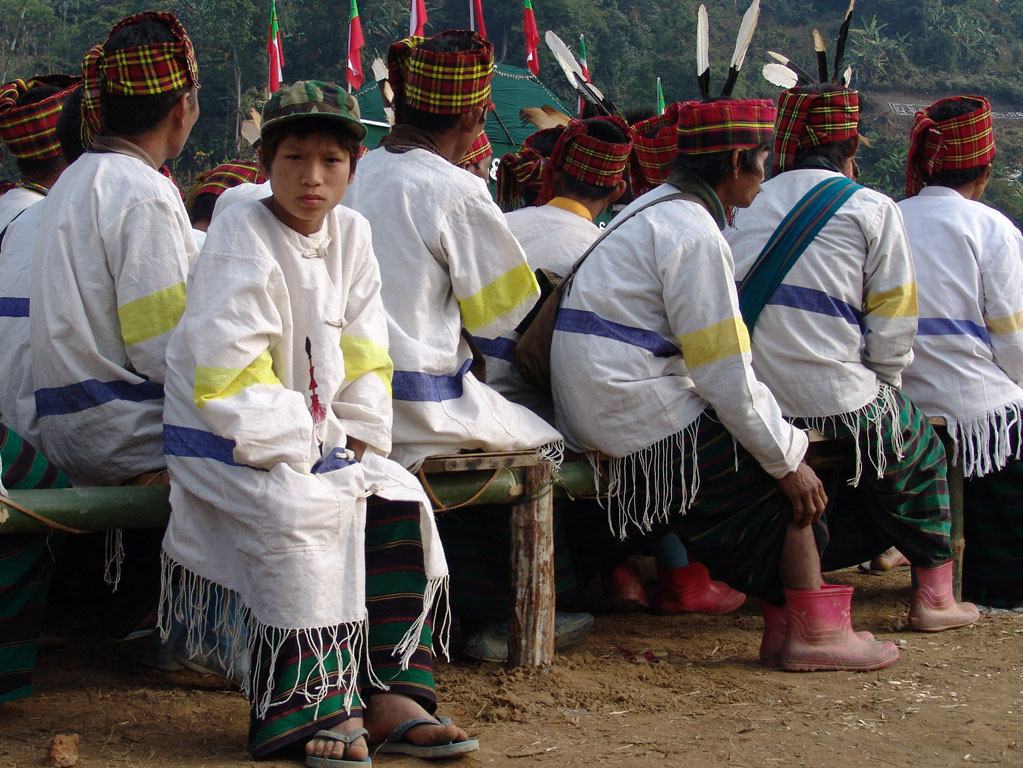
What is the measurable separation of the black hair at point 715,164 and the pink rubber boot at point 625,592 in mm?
1599

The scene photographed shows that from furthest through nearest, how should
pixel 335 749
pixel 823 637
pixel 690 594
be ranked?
1. pixel 690 594
2. pixel 823 637
3. pixel 335 749

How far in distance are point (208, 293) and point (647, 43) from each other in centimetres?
4171

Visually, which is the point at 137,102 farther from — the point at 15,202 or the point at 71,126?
the point at 15,202

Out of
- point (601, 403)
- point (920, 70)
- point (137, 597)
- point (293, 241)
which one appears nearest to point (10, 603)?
point (137, 597)

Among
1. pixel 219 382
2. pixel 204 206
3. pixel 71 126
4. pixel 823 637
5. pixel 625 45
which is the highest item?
pixel 625 45

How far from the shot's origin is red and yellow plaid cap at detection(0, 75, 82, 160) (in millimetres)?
4305

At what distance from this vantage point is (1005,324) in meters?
4.62

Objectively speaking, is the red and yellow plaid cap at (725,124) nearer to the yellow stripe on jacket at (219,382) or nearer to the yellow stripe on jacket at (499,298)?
the yellow stripe on jacket at (499,298)

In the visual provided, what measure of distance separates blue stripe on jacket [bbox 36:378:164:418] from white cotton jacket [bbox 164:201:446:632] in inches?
16.4

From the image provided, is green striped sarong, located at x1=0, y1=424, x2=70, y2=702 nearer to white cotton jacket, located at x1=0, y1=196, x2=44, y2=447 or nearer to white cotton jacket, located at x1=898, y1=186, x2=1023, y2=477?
white cotton jacket, located at x1=0, y1=196, x2=44, y2=447

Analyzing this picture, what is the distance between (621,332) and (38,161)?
2.35m

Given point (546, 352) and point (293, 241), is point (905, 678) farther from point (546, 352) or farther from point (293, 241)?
point (293, 241)

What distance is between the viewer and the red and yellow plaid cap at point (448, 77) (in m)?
3.69

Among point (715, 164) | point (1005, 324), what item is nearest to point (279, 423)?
point (715, 164)
